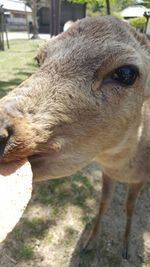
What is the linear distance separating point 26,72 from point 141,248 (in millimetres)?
9771

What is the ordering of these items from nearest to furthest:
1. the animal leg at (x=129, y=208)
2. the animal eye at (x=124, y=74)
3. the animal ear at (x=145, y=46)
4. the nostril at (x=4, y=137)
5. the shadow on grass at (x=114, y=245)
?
the nostril at (x=4, y=137)
the animal eye at (x=124, y=74)
the animal ear at (x=145, y=46)
the animal leg at (x=129, y=208)
the shadow on grass at (x=114, y=245)

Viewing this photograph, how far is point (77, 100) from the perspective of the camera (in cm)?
192

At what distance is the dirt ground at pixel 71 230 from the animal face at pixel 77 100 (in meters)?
1.91

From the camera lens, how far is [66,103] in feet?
6.15

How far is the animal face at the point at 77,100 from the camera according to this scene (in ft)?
5.51

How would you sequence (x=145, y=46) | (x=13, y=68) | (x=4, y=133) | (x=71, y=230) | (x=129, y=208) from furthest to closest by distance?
1. (x=13, y=68)
2. (x=71, y=230)
3. (x=129, y=208)
4. (x=145, y=46)
5. (x=4, y=133)

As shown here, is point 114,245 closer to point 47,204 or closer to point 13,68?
point 47,204

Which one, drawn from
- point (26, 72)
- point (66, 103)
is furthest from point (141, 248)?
point (26, 72)

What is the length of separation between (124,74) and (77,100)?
389 mm

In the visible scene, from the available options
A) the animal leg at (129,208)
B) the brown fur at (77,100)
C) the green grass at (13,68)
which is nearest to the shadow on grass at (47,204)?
the animal leg at (129,208)

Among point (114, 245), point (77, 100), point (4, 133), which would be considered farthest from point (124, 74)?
point (114, 245)

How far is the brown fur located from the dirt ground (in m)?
1.84

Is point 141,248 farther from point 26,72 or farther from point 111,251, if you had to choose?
point 26,72

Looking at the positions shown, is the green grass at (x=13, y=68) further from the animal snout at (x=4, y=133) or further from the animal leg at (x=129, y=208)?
the animal snout at (x=4, y=133)
